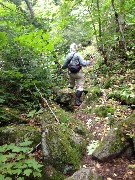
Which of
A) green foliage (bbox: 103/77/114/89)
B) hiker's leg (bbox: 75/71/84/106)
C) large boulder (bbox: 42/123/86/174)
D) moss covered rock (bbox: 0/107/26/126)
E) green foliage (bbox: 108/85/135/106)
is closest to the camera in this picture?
large boulder (bbox: 42/123/86/174)

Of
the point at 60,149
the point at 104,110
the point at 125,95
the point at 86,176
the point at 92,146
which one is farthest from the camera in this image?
the point at 125,95

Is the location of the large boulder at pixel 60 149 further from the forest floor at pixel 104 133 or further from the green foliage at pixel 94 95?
the green foliage at pixel 94 95

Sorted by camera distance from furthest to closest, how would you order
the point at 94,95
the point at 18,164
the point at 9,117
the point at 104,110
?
the point at 94,95 < the point at 104,110 < the point at 9,117 < the point at 18,164

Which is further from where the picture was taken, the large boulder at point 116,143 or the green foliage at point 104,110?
the green foliage at point 104,110

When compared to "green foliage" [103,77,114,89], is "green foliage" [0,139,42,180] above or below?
below

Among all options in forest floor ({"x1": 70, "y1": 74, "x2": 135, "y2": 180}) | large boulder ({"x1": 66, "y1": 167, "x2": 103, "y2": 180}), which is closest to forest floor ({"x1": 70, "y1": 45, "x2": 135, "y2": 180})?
forest floor ({"x1": 70, "y1": 74, "x2": 135, "y2": 180})

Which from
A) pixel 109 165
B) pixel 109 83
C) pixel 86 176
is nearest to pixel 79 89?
pixel 109 83

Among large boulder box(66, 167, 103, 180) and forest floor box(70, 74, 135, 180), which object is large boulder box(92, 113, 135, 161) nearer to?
forest floor box(70, 74, 135, 180)

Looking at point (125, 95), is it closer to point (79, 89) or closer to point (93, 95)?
point (93, 95)

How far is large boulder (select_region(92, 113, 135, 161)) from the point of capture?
5047 millimetres

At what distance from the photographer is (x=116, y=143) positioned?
203 inches

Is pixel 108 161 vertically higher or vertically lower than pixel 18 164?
lower

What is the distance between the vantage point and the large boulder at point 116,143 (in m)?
5.05

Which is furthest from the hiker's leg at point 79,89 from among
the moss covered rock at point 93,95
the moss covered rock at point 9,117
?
the moss covered rock at point 9,117
